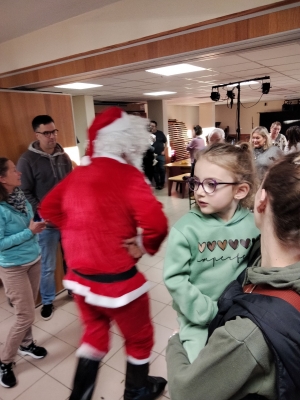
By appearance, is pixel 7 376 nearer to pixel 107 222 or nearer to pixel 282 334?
pixel 107 222

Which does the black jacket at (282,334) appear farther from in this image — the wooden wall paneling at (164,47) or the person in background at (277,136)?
the person in background at (277,136)

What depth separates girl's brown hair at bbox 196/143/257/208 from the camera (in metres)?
1.03

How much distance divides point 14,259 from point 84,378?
2.83ft

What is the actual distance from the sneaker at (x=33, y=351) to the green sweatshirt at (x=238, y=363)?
178 centimetres

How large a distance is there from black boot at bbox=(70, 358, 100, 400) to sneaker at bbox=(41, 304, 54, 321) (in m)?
1.27

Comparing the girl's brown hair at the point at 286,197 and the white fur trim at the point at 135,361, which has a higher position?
the girl's brown hair at the point at 286,197

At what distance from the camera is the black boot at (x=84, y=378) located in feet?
4.40

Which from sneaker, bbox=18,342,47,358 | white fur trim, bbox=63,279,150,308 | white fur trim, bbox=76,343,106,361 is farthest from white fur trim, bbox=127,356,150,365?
sneaker, bbox=18,342,47,358

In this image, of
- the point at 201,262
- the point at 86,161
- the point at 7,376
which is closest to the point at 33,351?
the point at 7,376

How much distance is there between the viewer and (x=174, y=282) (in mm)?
928

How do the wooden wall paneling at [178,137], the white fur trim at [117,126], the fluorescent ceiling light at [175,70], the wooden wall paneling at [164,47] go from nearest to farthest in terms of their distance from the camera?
the white fur trim at [117,126], the wooden wall paneling at [164,47], the fluorescent ceiling light at [175,70], the wooden wall paneling at [178,137]

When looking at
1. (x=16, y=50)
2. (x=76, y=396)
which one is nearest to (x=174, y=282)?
(x=76, y=396)

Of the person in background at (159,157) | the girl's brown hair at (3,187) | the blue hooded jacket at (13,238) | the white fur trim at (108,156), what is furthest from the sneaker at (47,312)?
the person in background at (159,157)

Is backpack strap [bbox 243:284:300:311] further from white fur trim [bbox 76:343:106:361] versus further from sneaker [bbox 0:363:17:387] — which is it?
sneaker [bbox 0:363:17:387]
